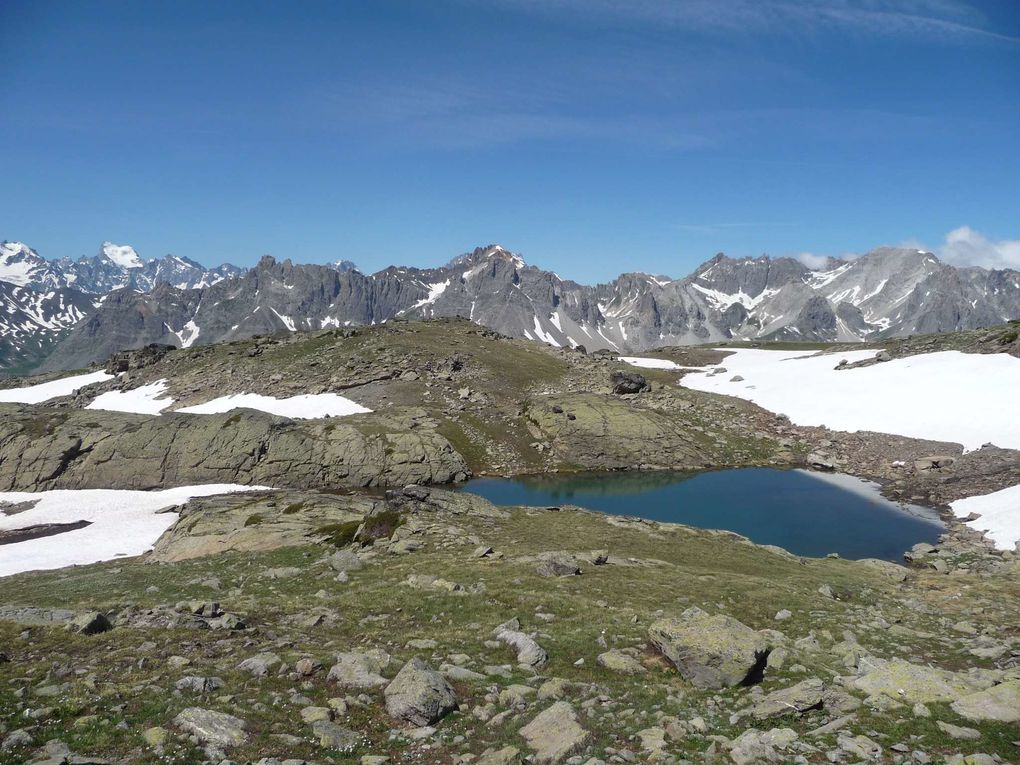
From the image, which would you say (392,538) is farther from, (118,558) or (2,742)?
(2,742)

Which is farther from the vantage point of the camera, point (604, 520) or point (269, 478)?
point (269, 478)

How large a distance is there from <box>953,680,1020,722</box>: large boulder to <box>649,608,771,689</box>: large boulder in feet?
16.7

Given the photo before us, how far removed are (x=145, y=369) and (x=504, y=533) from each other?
11487cm

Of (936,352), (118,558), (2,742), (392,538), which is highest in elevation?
(936,352)

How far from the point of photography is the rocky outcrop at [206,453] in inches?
2559

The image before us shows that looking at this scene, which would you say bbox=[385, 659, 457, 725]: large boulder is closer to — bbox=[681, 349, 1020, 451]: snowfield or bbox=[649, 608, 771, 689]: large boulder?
bbox=[649, 608, 771, 689]: large boulder

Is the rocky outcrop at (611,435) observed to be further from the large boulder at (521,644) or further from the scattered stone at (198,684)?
the scattered stone at (198,684)

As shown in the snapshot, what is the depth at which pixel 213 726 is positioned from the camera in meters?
13.6

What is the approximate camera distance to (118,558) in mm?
41000

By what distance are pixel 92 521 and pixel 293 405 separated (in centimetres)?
4076

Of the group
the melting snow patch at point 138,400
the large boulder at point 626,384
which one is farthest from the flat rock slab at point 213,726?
the melting snow patch at point 138,400

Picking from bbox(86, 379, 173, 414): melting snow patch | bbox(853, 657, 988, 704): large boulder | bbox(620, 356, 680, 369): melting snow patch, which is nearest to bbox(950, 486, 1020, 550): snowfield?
bbox(853, 657, 988, 704): large boulder

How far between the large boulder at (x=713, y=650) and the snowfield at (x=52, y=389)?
144334 millimetres

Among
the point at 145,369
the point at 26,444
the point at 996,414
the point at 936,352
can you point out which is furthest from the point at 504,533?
the point at 145,369
